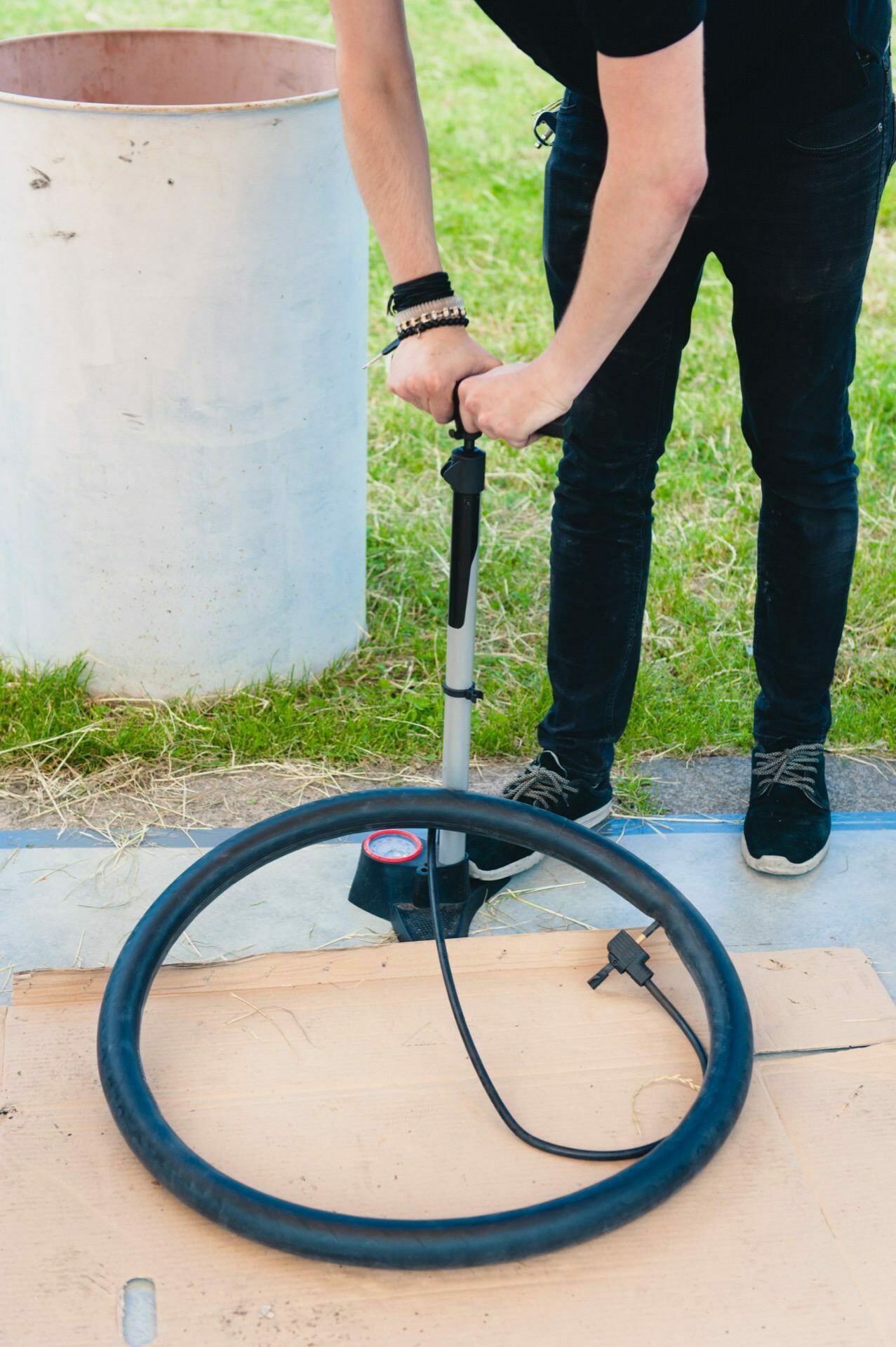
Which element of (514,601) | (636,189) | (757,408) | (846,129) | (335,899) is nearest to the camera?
(636,189)

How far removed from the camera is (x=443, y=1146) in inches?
58.4

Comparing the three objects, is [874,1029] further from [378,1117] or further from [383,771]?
[383,771]

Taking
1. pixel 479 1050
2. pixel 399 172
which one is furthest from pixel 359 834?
pixel 399 172

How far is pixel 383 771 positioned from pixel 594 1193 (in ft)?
3.65

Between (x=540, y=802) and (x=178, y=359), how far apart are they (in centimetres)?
96

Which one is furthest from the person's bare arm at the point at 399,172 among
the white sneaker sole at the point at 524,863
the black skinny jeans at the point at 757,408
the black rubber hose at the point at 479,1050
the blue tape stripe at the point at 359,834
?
the blue tape stripe at the point at 359,834

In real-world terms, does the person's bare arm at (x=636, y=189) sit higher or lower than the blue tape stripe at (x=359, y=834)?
higher

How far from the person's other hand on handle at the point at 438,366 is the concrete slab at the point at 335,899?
822 mm

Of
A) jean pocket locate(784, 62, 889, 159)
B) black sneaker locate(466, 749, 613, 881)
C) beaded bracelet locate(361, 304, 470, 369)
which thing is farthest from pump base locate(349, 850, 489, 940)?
jean pocket locate(784, 62, 889, 159)

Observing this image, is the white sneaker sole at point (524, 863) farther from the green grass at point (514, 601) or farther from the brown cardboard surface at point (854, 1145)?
the brown cardboard surface at point (854, 1145)

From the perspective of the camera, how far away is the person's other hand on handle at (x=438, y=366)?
1522 millimetres

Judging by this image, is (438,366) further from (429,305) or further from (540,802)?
(540,802)

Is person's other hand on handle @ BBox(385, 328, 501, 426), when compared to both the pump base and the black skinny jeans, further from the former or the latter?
the pump base

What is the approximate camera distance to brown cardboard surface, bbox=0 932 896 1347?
51.1 inches
